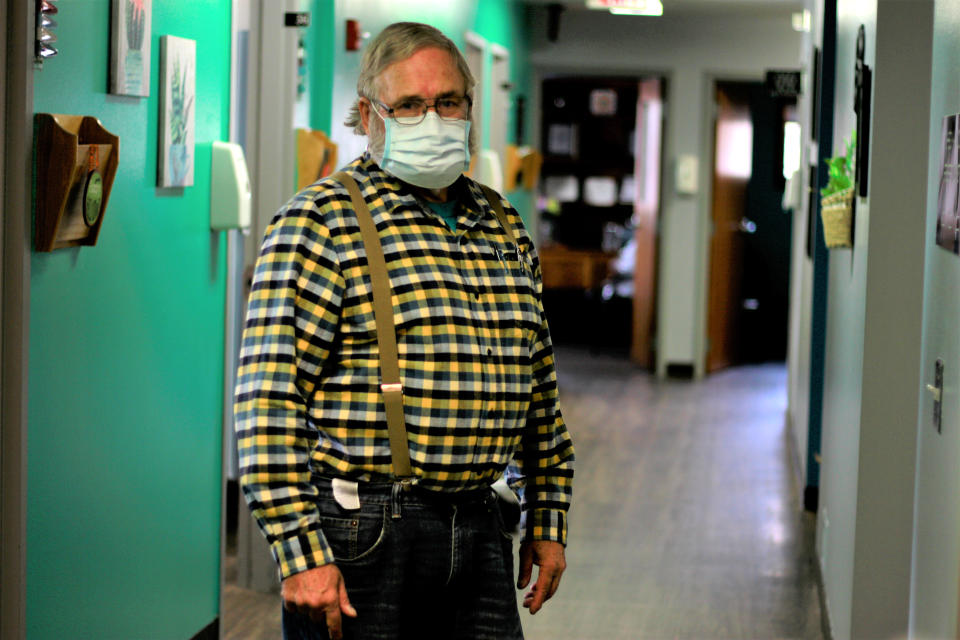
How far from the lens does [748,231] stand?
37.7 ft

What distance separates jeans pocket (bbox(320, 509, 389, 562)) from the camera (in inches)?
70.9

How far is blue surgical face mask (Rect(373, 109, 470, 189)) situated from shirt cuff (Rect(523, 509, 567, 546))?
1.72 feet

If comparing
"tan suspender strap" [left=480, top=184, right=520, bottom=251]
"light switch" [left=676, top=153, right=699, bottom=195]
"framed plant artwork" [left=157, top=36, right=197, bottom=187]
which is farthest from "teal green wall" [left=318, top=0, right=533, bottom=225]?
"tan suspender strap" [left=480, top=184, right=520, bottom=251]

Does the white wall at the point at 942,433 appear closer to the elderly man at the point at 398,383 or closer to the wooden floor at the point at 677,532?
the elderly man at the point at 398,383

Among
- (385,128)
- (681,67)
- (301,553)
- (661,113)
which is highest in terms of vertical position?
(681,67)

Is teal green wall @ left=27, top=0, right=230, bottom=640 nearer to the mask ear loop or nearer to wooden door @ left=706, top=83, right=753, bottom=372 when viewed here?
the mask ear loop

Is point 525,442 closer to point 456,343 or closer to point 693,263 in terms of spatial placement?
point 456,343

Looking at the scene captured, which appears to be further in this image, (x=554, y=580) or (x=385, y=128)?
(x=554, y=580)

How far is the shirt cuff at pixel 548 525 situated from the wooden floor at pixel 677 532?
6.31ft

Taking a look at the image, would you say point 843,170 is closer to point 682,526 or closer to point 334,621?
point 682,526

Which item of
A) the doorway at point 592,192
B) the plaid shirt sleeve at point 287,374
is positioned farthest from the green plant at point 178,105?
the doorway at point 592,192

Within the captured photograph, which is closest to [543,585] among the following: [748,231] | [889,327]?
[889,327]

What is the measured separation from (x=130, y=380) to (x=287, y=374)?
1337mm

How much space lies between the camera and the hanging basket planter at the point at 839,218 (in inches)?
140
